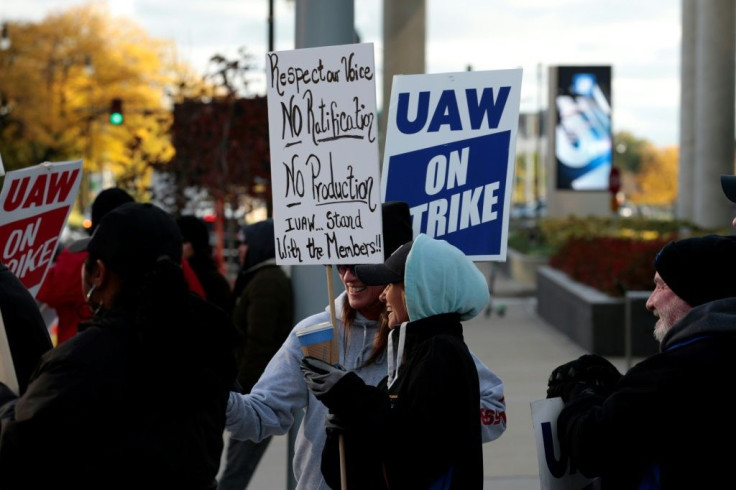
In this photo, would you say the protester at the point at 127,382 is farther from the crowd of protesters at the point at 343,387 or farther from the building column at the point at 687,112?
the building column at the point at 687,112

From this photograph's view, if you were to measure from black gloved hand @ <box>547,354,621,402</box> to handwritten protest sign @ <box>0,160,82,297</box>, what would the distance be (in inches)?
103

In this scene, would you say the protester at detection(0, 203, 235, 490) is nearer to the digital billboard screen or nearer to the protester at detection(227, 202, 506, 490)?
the protester at detection(227, 202, 506, 490)

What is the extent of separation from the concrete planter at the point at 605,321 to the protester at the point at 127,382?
31.3 ft

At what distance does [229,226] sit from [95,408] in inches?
616

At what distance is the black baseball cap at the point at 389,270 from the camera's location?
404 centimetres

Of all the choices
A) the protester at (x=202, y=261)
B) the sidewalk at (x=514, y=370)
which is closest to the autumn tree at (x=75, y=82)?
the sidewalk at (x=514, y=370)

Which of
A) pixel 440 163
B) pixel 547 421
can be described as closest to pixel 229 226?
pixel 440 163

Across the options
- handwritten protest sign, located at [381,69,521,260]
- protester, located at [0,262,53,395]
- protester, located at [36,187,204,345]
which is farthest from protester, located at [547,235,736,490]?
protester, located at [36,187,204,345]

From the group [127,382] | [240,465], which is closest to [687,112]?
[240,465]

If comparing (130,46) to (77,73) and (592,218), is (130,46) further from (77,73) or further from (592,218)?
(592,218)

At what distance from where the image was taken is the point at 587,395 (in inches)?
151

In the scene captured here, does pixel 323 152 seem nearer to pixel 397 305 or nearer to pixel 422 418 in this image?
pixel 397 305

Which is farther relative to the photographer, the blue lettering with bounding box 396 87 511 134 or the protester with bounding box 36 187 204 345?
the protester with bounding box 36 187 204 345

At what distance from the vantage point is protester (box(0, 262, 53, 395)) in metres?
3.90
